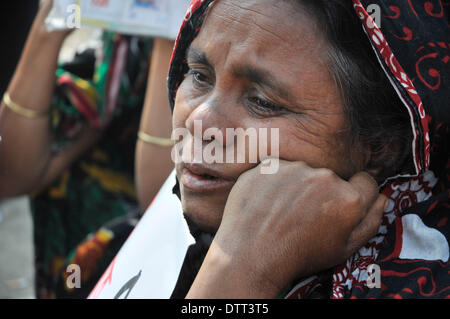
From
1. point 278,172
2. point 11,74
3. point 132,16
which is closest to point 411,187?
point 278,172

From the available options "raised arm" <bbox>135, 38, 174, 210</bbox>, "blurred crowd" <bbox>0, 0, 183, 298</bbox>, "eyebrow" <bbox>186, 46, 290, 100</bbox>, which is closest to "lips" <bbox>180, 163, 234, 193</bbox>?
"eyebrow" <bbox>186, 46, 290, 100</bbox>

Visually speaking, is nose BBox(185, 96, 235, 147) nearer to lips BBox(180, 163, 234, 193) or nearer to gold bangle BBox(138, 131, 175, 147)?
lips BBox(180, 163, 234, 193)

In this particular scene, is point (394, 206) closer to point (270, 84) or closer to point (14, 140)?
point (270, 84)

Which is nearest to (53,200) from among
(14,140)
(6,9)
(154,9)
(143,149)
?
(14,140)

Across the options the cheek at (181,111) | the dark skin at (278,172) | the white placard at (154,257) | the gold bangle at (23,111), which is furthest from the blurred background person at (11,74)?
the dark skin at (278,172)

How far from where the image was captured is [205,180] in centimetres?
167

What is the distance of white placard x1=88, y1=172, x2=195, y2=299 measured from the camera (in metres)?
1.76

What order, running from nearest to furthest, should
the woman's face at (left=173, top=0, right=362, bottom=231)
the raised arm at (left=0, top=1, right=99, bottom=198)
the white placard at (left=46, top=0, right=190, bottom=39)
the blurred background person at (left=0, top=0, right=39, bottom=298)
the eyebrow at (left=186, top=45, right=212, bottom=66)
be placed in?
the woman's face at (left=173, top=0, right=362, bottom=231), the eyebrow at (left=186, top=45, right=212, bottom=66), the white placard at (left=46, top=0, right=190, bottom=39), the raised arm at (left=0, top=1, right=99, bottom=198), the blurred background person at (left=0, top=0, right=39, bottom=298)

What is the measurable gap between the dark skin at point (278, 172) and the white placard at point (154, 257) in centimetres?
15

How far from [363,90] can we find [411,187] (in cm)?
35

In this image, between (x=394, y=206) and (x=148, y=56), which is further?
(x=148, y=56)

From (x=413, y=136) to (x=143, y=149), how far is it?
4.79 ft

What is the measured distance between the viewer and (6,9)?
4.33 m

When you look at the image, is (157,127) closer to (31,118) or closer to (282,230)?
(31,118)
